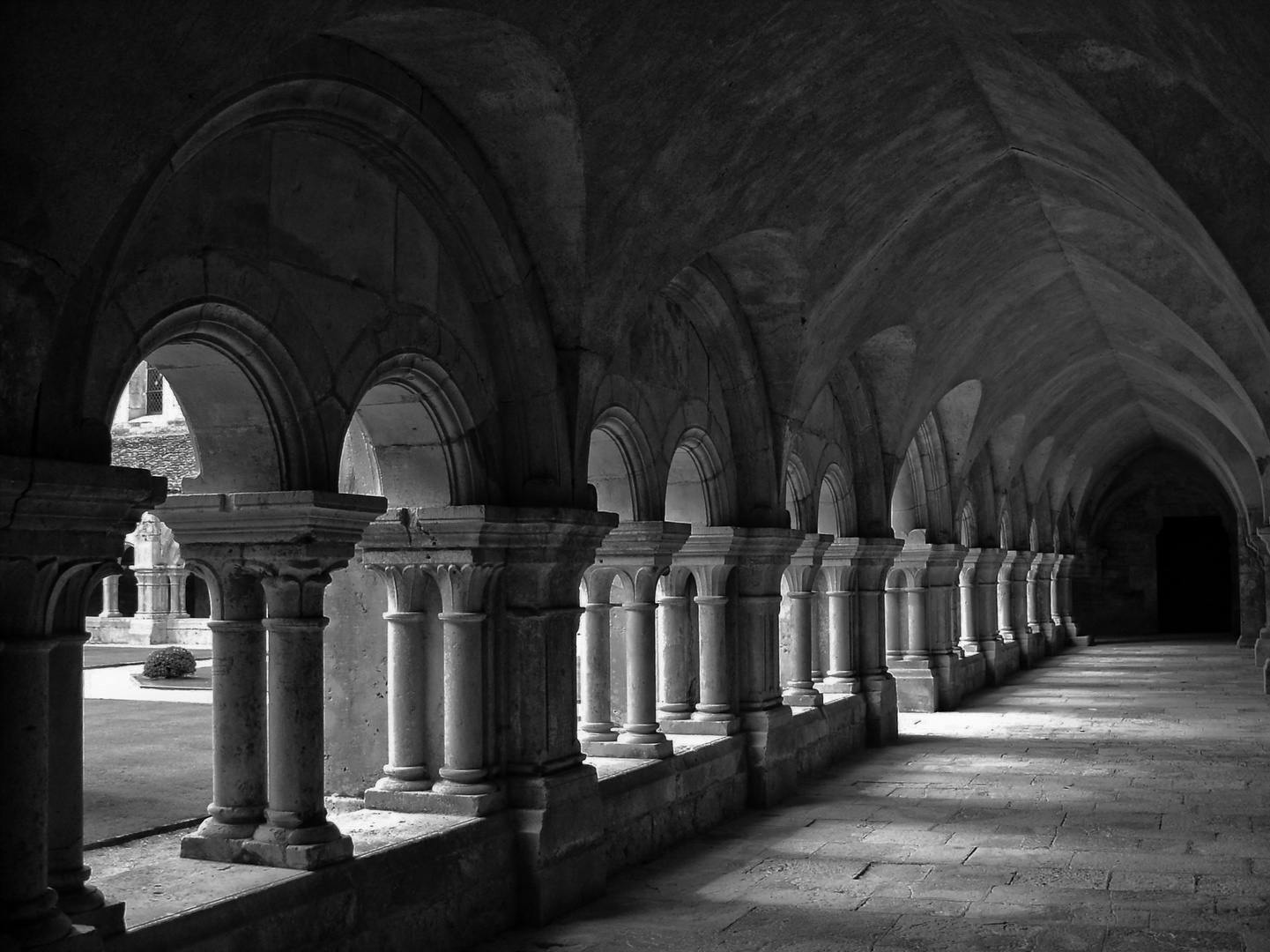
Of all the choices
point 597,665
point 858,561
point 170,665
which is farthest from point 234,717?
point 170,665

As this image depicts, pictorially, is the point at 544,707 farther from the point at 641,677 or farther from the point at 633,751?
the point at 641,677

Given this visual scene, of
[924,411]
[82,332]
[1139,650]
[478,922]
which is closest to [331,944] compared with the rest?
[478,922]

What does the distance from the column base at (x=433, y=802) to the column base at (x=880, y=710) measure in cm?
586

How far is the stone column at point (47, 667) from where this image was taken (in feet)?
10.8

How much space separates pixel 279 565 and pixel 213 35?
1.75 metres

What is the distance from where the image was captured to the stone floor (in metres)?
→ 5.19

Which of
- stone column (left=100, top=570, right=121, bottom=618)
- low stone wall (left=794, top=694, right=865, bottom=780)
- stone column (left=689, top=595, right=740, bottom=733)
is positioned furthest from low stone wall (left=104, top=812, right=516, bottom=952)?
stone column (left=100, top=570, right=121, bottom=618)

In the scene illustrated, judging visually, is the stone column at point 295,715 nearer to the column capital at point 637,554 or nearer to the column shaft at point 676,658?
the column capital at point 637,554

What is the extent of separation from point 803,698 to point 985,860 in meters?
3.23

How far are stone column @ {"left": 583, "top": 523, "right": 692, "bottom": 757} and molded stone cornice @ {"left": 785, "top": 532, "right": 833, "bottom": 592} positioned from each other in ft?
8.60

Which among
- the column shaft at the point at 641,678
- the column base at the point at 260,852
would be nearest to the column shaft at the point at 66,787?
the column base at the point at 260,852

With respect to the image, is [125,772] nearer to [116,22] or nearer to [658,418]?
[658,418]

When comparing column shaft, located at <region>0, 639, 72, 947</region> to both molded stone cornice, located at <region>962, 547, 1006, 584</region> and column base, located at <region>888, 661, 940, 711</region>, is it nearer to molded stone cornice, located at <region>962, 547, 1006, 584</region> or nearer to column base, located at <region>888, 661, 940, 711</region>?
column base, located at <region>888, 661, 940, 711</region>

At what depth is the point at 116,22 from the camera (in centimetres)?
329
